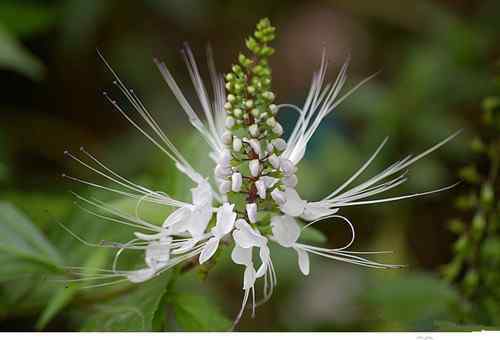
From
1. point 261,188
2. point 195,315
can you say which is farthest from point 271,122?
point 195,315

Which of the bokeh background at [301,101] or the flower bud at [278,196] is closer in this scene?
the flower bud at [278,196]

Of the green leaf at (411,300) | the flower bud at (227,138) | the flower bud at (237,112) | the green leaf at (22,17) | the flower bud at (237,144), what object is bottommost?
the green leaf at (411,300)

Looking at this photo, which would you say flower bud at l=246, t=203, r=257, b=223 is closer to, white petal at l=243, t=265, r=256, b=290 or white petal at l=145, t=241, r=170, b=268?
white petal at l=243, t=265, r=256, b=290

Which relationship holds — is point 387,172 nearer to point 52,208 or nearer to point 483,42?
point 52,208

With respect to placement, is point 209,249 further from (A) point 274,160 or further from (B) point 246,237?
(A) point 274,160

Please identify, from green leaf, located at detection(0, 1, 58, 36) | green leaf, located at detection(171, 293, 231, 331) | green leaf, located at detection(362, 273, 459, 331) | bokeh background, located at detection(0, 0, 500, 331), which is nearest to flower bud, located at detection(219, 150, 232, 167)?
green leaf, located at detection(171, 293, 231, 331)

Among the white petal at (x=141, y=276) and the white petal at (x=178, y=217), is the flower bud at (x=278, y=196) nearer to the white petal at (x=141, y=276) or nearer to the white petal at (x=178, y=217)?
the white petal at (x=178, y=217)

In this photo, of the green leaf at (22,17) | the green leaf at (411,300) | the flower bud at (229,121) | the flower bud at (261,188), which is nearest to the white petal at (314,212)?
the flower bud at (261,188)
